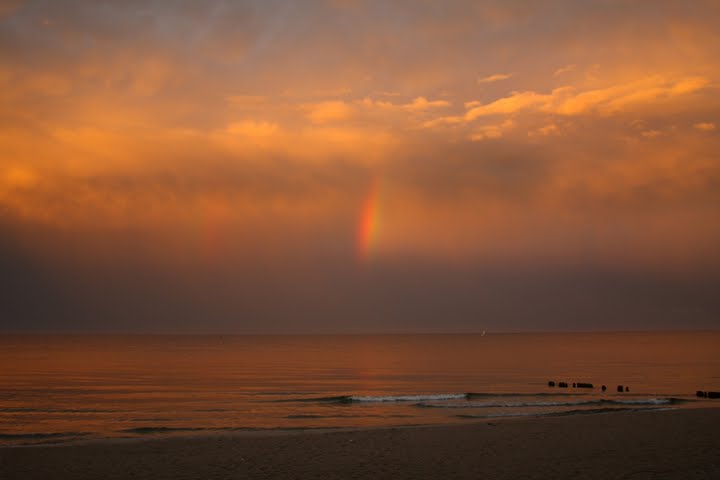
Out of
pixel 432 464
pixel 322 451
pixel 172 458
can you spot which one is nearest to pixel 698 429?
pixel 432 464

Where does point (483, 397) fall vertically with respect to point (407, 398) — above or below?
above

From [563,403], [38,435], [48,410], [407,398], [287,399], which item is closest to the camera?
[38,435]

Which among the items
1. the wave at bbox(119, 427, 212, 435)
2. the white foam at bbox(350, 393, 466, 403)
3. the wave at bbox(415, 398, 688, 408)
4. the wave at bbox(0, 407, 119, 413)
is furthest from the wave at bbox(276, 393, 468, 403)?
the wave at bbox(119, 427, 212, 435)

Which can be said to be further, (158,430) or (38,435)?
(158,430)

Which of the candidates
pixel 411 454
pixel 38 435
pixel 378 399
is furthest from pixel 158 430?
pixel 378 399

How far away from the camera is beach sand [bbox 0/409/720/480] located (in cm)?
1755

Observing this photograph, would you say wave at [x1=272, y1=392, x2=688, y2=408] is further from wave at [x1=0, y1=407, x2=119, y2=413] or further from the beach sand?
the beach sand

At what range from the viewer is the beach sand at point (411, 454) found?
1755 centimetres

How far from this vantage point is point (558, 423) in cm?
2733

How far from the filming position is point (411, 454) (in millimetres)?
20281

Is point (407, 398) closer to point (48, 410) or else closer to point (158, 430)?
point (158, 430)

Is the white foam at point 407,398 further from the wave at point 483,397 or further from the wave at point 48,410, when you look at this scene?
the wave at point 48,410

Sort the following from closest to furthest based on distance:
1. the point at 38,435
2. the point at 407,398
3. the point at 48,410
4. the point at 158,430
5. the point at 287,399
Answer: the point at 38,435
the point at 158,430
the point at 48,410
the point at 287,399
the point at 407,398

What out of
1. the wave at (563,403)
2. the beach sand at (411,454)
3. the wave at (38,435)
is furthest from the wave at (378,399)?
the wave at (38,435)
